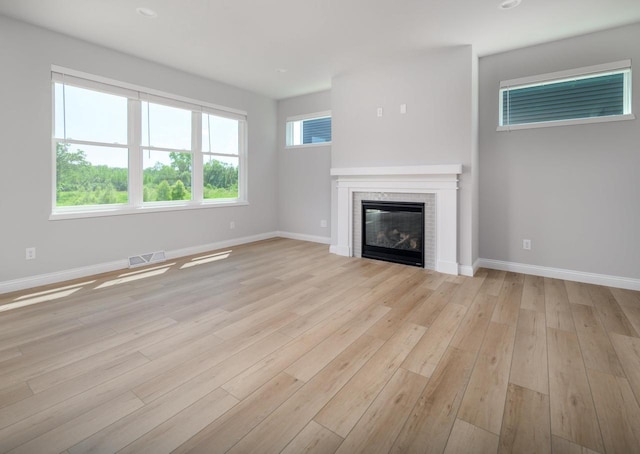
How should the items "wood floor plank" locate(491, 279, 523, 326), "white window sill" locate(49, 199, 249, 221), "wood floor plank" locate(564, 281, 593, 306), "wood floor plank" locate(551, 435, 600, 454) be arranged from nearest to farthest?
"wood floor plank" locate(551, 435, 600, 454) → "wood floor plank" locate(491, 279, 523, 326) → "wood floor plank" locate(564, 281, 593, 306) → "white window sill" locate(49, 199, 249, 221)

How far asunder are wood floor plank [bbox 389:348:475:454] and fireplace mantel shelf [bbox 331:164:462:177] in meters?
2.41

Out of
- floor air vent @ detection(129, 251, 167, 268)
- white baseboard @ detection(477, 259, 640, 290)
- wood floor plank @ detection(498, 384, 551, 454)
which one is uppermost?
floor air vent @ detection(129, 251, 167, 268)

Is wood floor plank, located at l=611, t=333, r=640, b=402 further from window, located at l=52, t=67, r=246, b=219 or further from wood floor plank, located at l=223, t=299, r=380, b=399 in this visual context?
window, located at l=52, t=67, r=246, b=219

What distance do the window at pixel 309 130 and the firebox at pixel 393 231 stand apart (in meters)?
1.74

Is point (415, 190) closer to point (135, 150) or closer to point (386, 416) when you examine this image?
point (386, 416)

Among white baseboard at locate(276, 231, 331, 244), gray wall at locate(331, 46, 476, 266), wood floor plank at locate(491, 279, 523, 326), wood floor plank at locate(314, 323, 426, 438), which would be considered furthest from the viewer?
white baseboard at locate(276, 231, 331, 244)

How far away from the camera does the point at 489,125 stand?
3965mm

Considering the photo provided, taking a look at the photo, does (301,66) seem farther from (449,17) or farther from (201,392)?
(201,392)

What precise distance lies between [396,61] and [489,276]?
115 inches

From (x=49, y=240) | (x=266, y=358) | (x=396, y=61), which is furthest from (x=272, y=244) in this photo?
(x=266, y=358)

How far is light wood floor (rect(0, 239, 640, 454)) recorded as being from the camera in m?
1.36

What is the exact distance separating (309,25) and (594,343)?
11.9 ft

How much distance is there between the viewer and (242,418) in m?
1.46

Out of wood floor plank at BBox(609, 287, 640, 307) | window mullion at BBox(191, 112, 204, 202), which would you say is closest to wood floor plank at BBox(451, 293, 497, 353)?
wood floor plank at BBox(609, 287, 640, 307)
